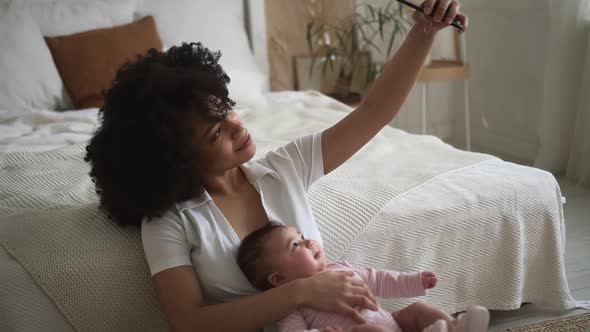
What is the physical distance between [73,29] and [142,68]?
71.7 inches

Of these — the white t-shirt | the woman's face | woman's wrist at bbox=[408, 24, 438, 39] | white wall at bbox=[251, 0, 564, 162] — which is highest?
woman's wrist at bbox=[408, 24, 438, 39]

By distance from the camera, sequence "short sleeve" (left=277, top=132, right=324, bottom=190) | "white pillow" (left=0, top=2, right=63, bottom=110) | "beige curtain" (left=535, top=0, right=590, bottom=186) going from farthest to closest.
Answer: "beige curtain" (left=535, top=0, right=590, bottom=186), "white pillow" (left=0, top=2, right=63, bottom=110), "short sleeve" (left=277, top=132, right=324, bottom=190)

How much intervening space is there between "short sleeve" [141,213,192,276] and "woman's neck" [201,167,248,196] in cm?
11

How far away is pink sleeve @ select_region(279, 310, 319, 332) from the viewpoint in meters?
1.04

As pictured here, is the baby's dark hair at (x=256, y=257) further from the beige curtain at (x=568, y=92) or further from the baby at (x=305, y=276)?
the beige curtain at (x=568, y=92)

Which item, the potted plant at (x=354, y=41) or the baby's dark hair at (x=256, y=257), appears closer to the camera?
the baby's dark hair at (x=256, y=257)

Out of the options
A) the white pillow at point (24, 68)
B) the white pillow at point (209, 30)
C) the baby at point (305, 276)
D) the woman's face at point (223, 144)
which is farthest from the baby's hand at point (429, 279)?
the white pillow at point (24, 68)

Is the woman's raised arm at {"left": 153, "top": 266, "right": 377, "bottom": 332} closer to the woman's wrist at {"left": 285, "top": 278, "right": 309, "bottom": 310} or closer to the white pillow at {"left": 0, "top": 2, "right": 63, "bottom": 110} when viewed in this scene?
the woman's wrist at {"left": 285, "top": 278, "right": 309, "bottom": 310}

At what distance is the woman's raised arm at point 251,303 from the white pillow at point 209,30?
180 cm

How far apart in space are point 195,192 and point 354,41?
2.58 metres

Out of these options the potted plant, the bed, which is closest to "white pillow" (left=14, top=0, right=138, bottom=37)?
the bed

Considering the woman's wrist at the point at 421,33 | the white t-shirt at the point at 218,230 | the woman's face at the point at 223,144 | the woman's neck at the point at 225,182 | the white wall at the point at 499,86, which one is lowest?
the white wall at the point at 499,86

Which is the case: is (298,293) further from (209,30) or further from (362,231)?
(209,30)

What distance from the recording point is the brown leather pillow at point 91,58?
256cm
